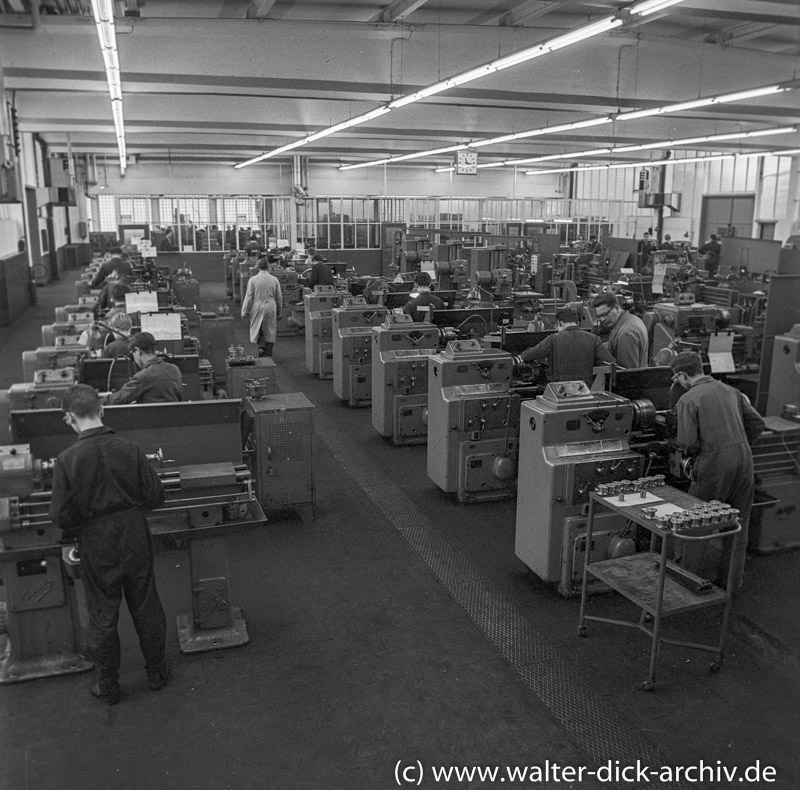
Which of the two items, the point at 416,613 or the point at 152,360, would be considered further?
the point at 152,360

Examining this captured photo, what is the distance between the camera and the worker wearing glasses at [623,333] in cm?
651

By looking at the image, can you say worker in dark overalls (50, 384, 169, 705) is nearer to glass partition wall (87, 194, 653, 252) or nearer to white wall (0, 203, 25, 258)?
white wall (0, 203, 25, 258)

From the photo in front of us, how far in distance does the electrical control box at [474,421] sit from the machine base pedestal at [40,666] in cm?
312

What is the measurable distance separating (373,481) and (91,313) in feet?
14.0

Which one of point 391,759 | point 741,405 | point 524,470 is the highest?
point 741,405

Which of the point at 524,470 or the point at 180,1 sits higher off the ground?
the point at 180,1

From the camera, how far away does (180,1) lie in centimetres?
985

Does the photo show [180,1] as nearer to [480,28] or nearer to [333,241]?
[480,28]

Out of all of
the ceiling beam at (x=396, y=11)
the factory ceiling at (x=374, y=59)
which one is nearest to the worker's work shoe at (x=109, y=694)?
the factory ceiling at (x=374, y=59)

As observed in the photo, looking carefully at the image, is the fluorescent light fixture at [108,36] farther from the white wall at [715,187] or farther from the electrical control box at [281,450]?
the white wall at [715,187]

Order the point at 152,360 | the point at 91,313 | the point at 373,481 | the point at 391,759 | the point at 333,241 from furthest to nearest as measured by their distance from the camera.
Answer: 1. the point at 333,241
2. the point at 91,313
3. the point at 373,481
4. the point at 152,360
5. the point at 391,759

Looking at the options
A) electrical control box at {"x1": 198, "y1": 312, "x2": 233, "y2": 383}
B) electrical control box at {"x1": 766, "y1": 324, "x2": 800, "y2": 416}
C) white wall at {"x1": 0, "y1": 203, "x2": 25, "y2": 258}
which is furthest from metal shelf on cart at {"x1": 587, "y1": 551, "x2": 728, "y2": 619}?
white wall at {"x1": 0, "y1": 203, "x2": 25, "y2": 258}

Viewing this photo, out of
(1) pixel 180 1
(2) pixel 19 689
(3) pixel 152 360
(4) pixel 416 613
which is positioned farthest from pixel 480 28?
(2) pixel 19 689

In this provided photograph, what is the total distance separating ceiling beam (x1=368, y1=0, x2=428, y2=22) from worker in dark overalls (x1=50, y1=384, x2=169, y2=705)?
7.57 m
